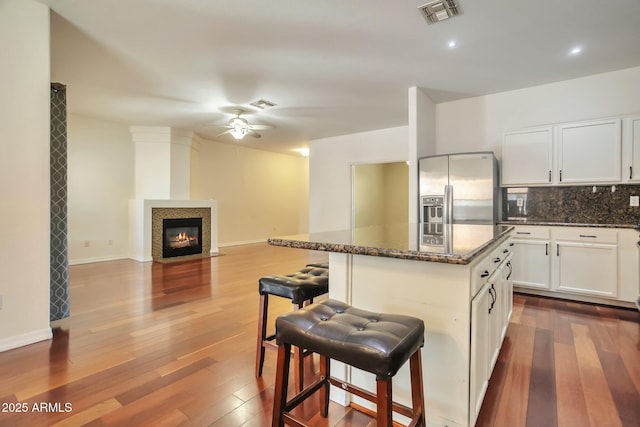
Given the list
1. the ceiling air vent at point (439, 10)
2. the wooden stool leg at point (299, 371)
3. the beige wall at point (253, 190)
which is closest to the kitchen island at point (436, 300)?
the wooden stool leg at point (299, 371)

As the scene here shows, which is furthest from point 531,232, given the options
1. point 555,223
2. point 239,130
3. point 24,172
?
point 24,172

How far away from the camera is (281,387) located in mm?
1244

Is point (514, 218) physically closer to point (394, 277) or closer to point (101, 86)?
point (394, 277)

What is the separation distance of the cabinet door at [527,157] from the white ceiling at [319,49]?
25.5 inches

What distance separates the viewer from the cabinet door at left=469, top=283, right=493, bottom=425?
1350mm

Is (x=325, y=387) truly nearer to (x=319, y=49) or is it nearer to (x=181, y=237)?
(x=319, y=49)

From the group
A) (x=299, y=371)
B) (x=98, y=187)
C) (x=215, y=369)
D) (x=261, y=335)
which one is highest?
(x=98, y=187)

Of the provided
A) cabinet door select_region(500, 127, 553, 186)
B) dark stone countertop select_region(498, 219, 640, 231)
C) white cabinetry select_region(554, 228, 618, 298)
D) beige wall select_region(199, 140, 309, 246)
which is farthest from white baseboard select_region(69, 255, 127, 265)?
white cabinetry select_region(554, 228, 618, 298)


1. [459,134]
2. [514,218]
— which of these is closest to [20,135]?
[459,134]

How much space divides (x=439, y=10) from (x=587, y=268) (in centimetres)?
316

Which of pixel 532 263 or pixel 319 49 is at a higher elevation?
pixel 319 49

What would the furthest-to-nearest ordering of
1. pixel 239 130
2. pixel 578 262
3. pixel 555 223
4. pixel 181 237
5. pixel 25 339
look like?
pixel 181 237, pixel 239 130, pixel 555 223, pixel 578 262, pixel 25 339

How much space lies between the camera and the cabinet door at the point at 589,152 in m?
3.38

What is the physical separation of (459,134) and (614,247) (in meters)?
2.20
